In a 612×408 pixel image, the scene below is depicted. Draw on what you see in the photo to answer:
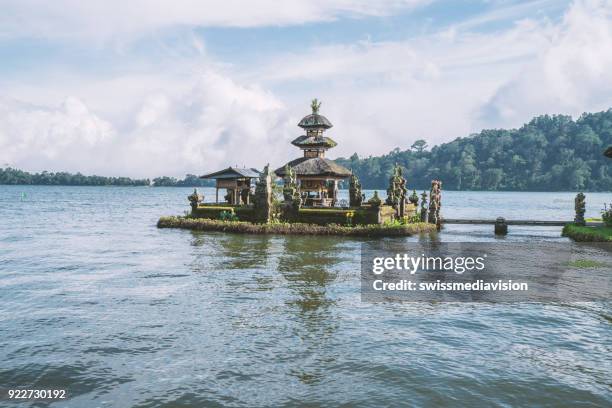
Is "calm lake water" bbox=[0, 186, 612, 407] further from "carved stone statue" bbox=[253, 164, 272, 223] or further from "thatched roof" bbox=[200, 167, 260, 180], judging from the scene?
"thatched roof" bbox=[200, 167, 260, 180]

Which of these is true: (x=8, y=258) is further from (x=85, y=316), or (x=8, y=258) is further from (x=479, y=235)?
(x=479, y=235)

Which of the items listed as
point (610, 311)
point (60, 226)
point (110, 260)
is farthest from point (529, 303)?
point (60, 226)

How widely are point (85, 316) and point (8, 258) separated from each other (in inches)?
640

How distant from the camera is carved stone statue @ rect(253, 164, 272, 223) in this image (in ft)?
144

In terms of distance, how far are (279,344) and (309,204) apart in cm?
3719

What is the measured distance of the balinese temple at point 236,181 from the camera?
51.7 m

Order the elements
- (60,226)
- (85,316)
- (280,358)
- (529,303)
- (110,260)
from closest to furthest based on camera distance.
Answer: (280,358), (85,316), (529,303), (110,260), (60,226)

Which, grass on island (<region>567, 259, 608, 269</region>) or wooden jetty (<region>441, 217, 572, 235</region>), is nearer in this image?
grass on island (<region>567, 259, 608, 269</region>)

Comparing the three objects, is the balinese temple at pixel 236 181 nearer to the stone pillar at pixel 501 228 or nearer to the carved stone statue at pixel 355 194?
the carved stone statue at pixel 355 194

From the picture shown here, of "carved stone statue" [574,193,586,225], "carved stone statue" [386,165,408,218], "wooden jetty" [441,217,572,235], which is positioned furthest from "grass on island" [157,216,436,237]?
"carved stone statue" [574,193,586,225]

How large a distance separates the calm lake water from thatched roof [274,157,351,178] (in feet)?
90.9

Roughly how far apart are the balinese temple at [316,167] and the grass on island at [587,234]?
68.7ft

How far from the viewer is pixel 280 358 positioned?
1298 cm

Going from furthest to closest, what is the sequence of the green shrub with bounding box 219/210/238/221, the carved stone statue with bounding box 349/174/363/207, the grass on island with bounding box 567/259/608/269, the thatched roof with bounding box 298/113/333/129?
1. the thatched roof with bounding box 298/113/333/129
2. the carved stone statue with bounding box 349/174/363/207
3. the green shrub with bounding box 219/210/238/221
4. the grass on island with bounding box 567/259/608/269
